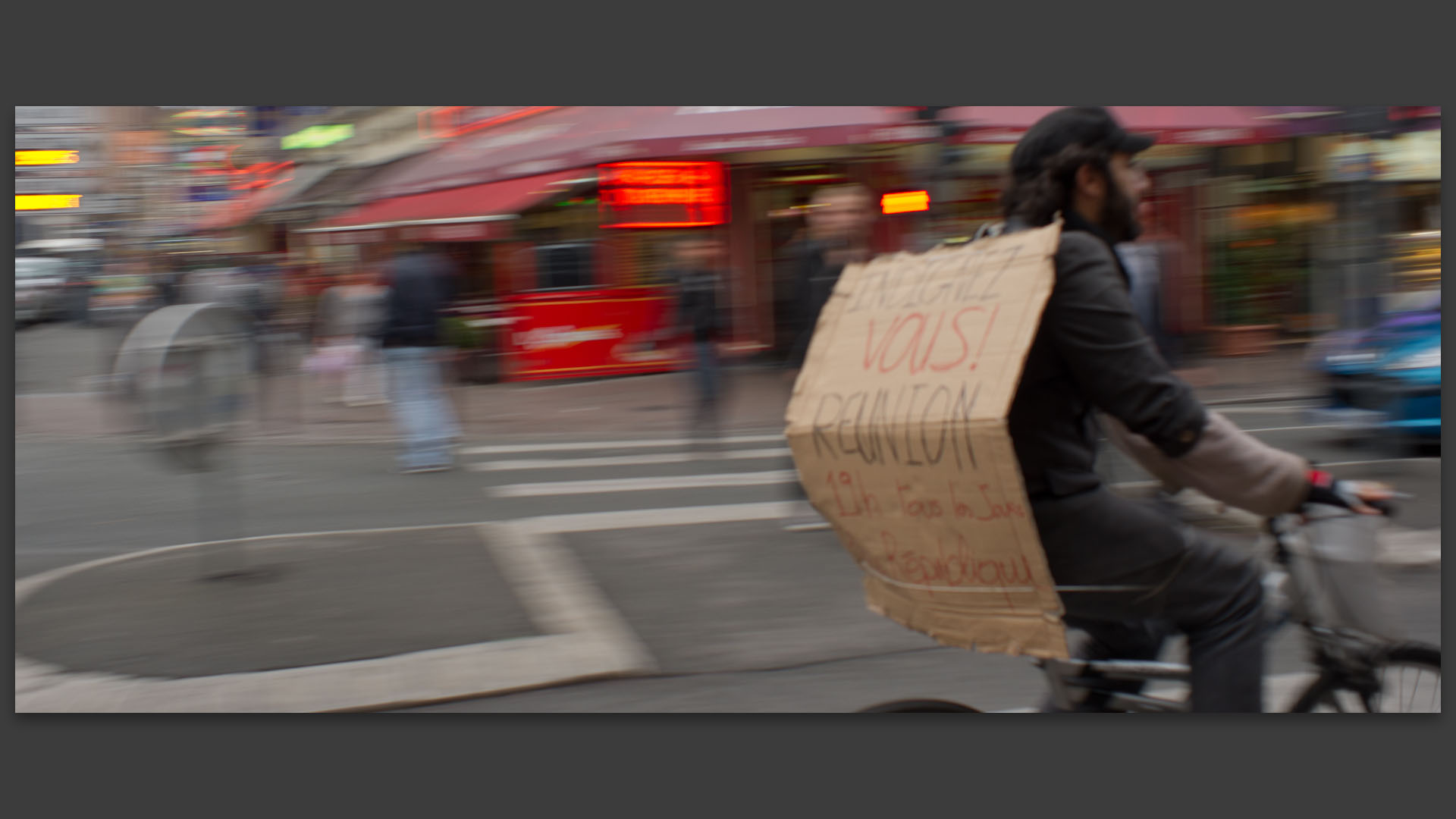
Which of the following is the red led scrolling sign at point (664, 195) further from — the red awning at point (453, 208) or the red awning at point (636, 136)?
the red awning at point (636, 136)

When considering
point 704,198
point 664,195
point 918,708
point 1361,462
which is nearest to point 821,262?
point 1361,462

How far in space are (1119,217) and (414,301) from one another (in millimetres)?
6513

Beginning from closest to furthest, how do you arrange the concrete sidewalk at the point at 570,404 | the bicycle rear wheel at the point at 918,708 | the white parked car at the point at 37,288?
the bicycle rear wheel at the point at 918,708
the white parked car at the point at 37,288
the concrete sidewalk at the point at 570,404

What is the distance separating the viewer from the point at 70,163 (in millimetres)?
4867

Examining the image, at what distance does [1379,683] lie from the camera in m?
2.95

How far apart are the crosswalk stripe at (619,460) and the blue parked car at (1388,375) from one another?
12.0 feet

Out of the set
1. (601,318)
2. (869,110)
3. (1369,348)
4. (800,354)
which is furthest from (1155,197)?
(601,318)

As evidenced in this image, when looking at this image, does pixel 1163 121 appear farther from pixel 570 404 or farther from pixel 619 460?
pixel 570 404

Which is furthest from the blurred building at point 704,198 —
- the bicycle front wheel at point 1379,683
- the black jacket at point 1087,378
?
Result: the bicycle front wheel at point 1379,683

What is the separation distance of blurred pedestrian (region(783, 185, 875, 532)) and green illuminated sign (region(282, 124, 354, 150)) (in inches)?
91.1

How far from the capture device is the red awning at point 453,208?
12.8 meters

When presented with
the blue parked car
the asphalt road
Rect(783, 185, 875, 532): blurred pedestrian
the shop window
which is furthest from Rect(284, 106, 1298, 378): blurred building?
the asphalt road

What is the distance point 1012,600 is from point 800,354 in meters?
3.97

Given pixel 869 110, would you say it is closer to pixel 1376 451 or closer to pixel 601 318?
pixel 1376 451
